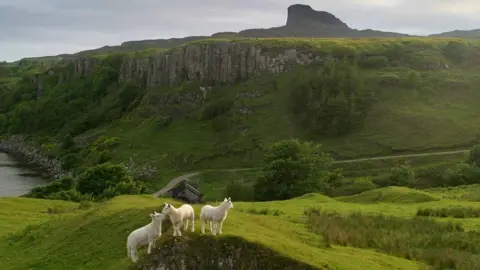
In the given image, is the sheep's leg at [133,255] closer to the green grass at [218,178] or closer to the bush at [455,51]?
the green grass at [218,178]

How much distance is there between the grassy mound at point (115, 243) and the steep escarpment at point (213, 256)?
38 cm

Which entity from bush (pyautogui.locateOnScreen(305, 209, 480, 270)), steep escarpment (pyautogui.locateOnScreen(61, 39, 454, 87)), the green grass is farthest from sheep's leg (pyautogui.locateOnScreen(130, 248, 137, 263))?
steep escarpment (pyautogui.locateOnScreen(61, 39, 454, 87))

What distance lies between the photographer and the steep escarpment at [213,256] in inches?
826

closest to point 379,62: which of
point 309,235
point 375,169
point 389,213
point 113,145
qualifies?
point 375,169

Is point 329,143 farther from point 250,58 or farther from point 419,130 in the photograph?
point 250,58

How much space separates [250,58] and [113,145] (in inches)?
2088

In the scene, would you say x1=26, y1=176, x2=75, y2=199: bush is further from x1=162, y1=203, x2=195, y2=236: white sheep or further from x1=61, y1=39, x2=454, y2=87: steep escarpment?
x1=61, y1=39, x2=454, y2=87: steep escarpment

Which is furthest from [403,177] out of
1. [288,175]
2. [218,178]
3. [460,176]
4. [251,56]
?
[251,56]

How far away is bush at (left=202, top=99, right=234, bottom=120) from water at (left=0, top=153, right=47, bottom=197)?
162ft

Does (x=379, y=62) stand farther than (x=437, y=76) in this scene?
Yes

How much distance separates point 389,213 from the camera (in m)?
41.2

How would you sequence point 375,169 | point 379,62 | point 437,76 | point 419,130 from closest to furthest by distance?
point 375,169, point 419,130, point 437,76, point 379,62

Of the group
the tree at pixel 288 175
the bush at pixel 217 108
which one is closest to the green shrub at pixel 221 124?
the bush at pixel 217 108

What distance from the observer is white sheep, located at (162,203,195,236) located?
67.4 ft
